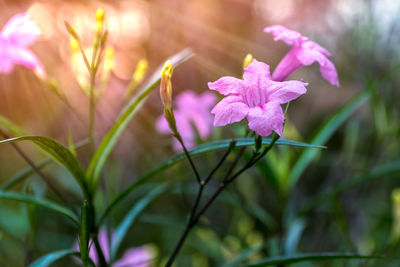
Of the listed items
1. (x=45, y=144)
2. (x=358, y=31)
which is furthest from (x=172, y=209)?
(x=45, y=144)

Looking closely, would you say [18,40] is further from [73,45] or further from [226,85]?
[226,85]

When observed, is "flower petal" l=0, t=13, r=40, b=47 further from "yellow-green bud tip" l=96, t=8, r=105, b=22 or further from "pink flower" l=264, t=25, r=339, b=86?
"pink flower" l=264, t=25, r=339, b=86

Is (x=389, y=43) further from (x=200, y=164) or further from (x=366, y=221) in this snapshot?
(x=200, y=164)

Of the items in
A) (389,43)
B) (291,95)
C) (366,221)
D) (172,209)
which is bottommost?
(366,221)

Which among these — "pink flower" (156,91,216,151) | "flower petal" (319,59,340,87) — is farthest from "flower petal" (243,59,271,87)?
"pink flower" (156,91,216,151)

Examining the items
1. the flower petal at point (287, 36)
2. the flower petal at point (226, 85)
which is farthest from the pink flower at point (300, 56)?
the flower petal at point (226, 85)

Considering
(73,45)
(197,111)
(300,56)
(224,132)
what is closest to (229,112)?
(300,56)

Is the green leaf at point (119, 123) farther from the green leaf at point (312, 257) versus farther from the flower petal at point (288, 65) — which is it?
the green leaf at point (312, 257)
